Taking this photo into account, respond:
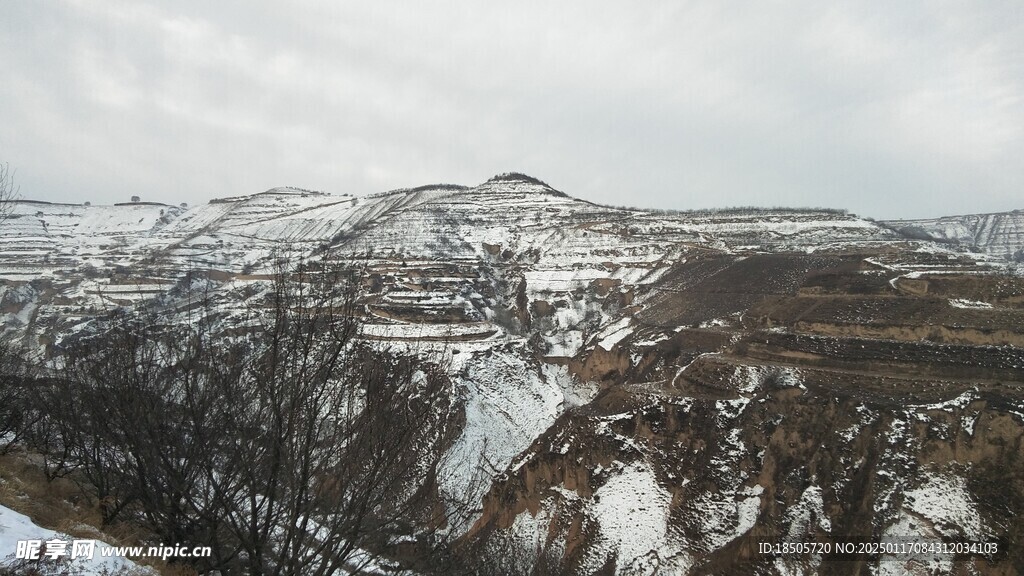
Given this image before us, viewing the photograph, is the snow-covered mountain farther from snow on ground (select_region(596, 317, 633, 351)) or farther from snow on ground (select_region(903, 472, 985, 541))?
snow on ground (select_region(903, 472, 985, 541))

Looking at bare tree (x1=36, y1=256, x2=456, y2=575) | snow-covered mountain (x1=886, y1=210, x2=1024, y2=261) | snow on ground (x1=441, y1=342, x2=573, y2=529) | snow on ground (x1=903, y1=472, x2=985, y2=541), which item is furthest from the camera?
snow-covered mountain (x1=886, y1=210, x2=1024, y2=261)

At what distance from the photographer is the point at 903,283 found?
3341 cm

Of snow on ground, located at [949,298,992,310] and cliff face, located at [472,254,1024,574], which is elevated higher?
snow on ground, located at [949,298,992,310]

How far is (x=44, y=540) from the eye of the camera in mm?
6145

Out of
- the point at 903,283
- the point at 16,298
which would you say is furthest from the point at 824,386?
the point at 16,298

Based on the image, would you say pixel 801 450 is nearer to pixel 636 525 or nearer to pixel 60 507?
pixel 636 525

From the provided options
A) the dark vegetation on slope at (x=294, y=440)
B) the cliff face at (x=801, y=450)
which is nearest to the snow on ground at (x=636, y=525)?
the cliff face at (x=801, y=450)

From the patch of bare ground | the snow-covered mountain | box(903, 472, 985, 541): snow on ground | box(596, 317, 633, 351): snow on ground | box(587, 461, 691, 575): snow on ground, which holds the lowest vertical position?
box(587, 461, 691, 575): snow on ground

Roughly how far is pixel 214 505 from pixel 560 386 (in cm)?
3185

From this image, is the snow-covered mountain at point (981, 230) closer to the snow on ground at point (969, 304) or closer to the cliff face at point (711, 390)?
A: the cliff face at point (711, 390)

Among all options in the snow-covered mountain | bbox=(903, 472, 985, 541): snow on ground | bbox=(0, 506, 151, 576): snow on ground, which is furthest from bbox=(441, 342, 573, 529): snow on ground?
the snow-covered mountain

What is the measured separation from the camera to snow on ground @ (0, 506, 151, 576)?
5.79m

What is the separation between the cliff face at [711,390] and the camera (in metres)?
18.7

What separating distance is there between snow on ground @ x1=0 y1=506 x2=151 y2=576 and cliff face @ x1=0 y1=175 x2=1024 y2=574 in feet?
15.2
